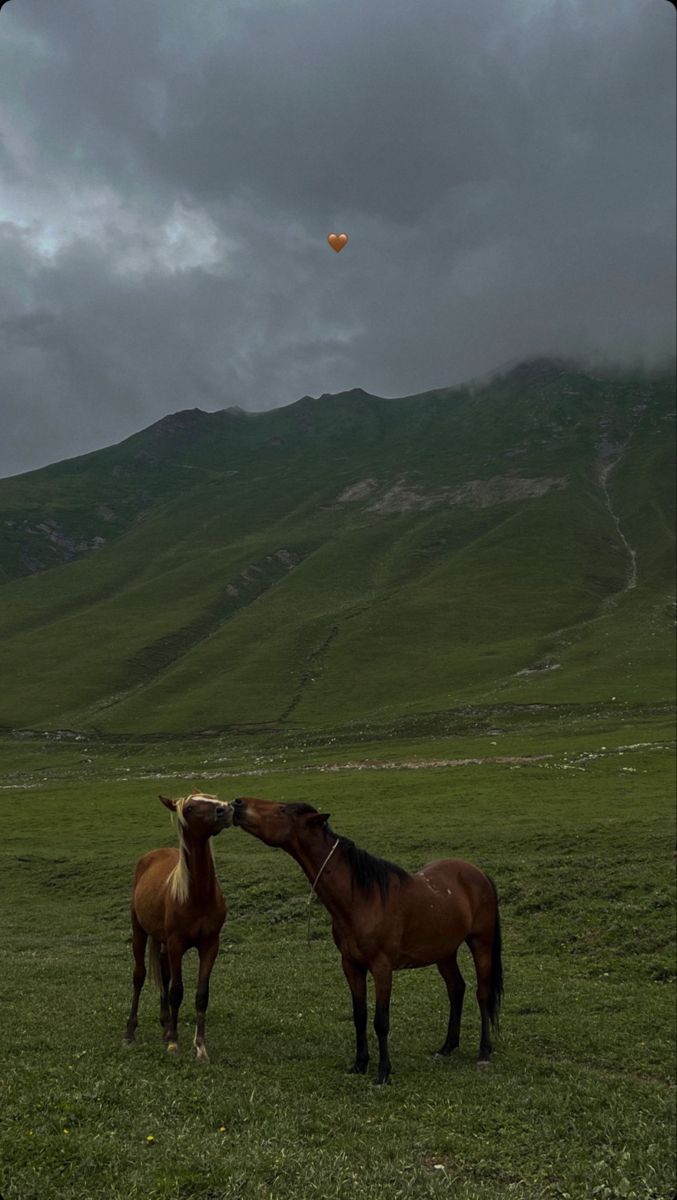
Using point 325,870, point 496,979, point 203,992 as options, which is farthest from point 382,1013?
point 496,979

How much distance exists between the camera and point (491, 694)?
113 meters

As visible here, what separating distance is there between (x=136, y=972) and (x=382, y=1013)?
5.21m

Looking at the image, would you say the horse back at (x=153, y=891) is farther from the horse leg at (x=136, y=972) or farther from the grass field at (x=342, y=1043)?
the grass field at (x=342, y=1043)

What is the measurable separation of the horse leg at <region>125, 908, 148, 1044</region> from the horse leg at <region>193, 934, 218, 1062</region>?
1282 mm

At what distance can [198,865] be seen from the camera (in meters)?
13.1

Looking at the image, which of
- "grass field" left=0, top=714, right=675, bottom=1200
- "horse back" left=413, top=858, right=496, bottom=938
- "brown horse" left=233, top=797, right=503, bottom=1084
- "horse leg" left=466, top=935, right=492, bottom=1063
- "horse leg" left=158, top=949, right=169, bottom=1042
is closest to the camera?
"grass field" left=0, top=714, right=675, bottom=1200

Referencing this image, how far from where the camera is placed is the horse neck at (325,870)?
12.6 metres

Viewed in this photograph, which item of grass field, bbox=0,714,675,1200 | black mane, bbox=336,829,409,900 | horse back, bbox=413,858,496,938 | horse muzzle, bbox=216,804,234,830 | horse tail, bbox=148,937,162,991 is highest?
horse muzzle, bbox=216,804,234,830

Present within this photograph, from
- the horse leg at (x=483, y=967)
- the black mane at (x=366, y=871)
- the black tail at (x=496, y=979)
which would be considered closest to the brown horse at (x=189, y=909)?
the black mane at (x=366, y=871)

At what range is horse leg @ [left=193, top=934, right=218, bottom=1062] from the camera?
12570 millimetres

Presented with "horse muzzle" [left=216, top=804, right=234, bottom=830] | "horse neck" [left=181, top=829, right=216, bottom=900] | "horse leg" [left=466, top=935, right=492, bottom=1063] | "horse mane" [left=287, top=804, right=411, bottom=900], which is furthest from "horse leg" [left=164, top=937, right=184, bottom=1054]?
"horse leg" [left=466, top=935, right=492, bottom=1063]

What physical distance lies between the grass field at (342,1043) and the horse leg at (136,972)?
436 millimetres

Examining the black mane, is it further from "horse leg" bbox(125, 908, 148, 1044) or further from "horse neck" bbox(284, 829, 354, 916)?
"horse leg" bbox(125, 908, 148, 1044)

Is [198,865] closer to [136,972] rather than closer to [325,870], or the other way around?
[325,870]
